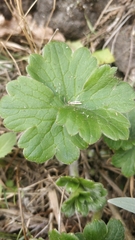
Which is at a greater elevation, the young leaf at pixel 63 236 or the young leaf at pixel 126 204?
the young leaf at pixel 126 204

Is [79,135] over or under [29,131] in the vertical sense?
under

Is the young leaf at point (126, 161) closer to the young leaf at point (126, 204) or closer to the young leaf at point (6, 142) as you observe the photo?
the young leaf at point (126, 204)

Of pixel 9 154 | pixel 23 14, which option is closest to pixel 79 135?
pixel 9 154

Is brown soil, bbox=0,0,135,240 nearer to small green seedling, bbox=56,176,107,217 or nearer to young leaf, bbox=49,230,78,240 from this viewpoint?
small green seedling, bbox=56,176,107,217

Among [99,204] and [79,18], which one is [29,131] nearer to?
[99,204]

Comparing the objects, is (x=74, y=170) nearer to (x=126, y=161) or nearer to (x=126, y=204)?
(x=126, y=161)

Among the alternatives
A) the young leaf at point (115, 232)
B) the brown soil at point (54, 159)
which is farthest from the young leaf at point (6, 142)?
the young leaf at point (115, 232)
